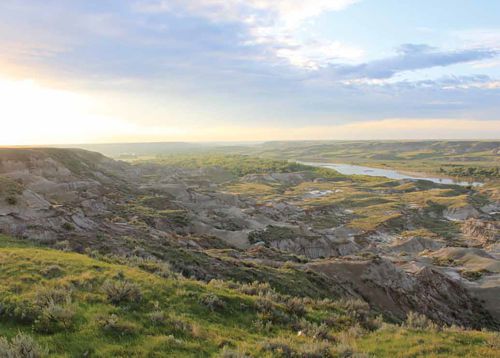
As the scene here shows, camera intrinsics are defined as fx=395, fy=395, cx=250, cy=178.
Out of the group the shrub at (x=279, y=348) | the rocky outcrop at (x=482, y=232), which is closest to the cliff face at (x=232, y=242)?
the rocky outcrop at (x=482, y=232)

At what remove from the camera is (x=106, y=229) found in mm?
28031

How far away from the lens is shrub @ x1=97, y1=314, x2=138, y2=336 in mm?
9297

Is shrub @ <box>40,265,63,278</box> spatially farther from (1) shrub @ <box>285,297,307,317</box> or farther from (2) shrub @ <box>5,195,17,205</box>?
(2) shrub @ <box>5,195,17,205</box>

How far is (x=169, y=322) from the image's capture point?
34.2 ft

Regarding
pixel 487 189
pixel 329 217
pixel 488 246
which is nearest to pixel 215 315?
pixel 488 246

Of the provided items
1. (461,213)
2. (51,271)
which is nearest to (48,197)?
(51,271)

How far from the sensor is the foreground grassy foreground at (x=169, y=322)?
8742mm

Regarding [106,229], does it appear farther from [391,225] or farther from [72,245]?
[391,225]

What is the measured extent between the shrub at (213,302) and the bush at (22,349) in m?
5.64

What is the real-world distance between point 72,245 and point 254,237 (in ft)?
→ 91.8

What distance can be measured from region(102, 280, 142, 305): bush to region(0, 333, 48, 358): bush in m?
3.81

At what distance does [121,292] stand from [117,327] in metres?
2.43

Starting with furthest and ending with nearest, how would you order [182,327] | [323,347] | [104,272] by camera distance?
[104,272], [182,327], [323,347]

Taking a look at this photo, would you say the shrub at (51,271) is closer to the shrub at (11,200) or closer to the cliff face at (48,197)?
the cliff face at (48,197)
